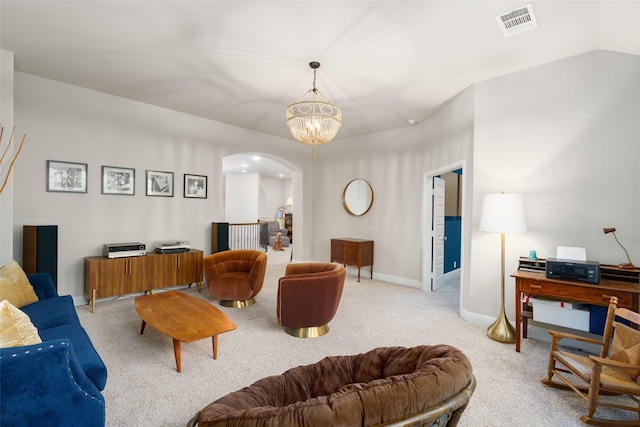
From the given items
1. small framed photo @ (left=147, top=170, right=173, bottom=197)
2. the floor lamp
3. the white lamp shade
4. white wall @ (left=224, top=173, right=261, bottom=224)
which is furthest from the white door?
white wall @ (left=224, top=173, right=261, bottom=224)

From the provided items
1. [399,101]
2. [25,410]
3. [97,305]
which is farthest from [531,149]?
[97,305]

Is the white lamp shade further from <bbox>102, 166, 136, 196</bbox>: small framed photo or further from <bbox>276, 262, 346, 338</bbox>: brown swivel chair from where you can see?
<bbox>102, 166, 136, 196</bbox>: small framed photo

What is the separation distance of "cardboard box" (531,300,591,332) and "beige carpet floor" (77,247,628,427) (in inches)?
13.2

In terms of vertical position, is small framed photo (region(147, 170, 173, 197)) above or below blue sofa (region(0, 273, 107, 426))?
above

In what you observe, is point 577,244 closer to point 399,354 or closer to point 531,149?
point 531,149

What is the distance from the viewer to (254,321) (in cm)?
379

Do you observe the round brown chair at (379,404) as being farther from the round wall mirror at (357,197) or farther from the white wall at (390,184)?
the round wall mirror at (357,197)

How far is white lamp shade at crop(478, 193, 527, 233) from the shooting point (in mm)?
3133

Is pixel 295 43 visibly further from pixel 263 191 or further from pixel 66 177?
pixel 263 191

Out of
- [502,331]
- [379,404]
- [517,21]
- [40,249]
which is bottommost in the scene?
[502,331]

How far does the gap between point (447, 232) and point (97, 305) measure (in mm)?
6300

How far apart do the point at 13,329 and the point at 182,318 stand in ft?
4.70

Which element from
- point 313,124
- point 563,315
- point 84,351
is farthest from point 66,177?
point 563,315

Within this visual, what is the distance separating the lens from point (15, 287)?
2799mm
